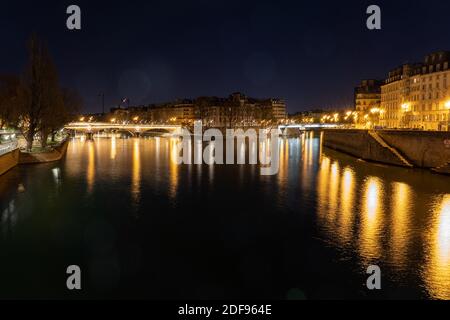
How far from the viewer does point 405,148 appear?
47438 mm

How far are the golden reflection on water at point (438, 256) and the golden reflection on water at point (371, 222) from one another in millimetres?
1946

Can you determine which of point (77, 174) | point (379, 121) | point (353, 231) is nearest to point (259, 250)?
point (353, 231)

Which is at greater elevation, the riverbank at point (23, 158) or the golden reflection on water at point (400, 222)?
the riverbank at point (23, 158)

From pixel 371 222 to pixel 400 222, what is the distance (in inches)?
58.9

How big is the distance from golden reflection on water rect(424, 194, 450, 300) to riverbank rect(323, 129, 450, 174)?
17.1 metres

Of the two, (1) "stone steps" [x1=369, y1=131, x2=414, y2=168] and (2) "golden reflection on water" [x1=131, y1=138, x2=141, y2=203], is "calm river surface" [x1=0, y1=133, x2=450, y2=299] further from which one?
(1) "stone steps" [x1=369, y1=131, x2=414, y2=168]

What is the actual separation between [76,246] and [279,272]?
324 inches

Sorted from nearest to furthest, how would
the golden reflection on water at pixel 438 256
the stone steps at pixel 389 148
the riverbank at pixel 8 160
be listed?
the golden reflection on water at pixel 438 256
the riverbank at pixel 8 160
the stone steps at pixel 389 148

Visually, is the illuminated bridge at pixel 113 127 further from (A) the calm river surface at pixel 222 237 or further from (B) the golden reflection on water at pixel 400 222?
(B) the golden reflection on water at pixel 400 222

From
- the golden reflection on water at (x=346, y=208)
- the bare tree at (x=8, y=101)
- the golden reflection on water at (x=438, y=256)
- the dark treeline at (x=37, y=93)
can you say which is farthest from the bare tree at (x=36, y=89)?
the golden reflection on water at (x=438, y=256)

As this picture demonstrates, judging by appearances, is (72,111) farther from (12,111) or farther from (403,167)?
(403,167)

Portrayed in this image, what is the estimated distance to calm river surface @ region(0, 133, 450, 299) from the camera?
47.9 ft

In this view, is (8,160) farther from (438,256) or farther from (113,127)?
(113,127)

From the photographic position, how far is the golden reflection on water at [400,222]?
17.7 m
